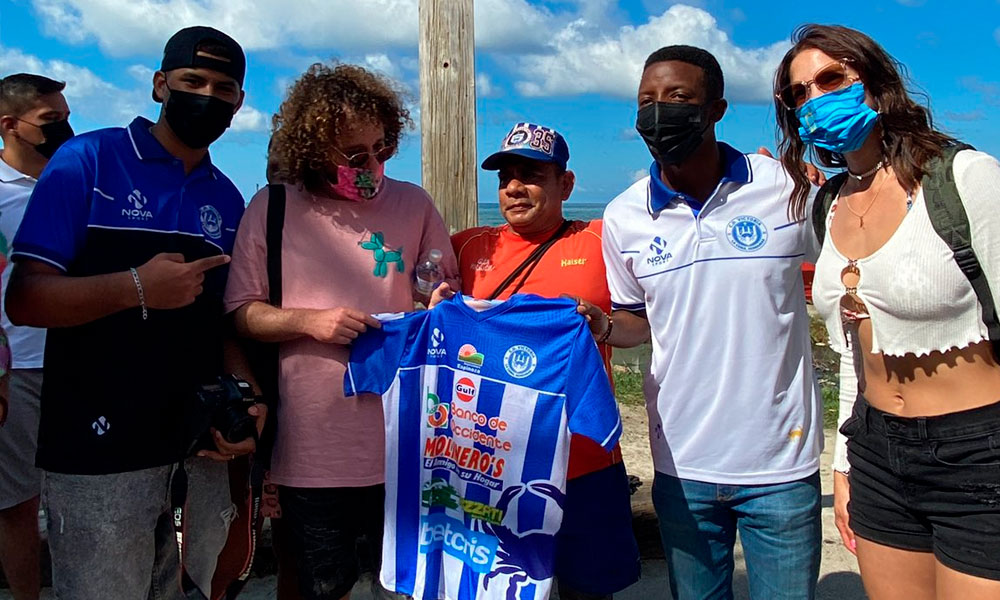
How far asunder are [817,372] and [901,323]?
291 inches

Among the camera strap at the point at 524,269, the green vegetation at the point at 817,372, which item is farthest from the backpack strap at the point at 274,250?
the green vegetation at the point at 817,372

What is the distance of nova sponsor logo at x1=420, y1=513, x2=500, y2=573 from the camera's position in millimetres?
3035

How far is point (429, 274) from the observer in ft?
10.3

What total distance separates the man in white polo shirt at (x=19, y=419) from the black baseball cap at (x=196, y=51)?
1851mm

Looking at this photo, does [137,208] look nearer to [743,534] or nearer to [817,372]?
[743,534]

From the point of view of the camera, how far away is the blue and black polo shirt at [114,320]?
262cm

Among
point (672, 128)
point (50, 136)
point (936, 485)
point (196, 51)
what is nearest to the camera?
point (936, 485)

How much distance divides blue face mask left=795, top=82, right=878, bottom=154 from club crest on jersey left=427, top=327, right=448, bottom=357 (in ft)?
5.17

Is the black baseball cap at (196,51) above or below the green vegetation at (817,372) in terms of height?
above

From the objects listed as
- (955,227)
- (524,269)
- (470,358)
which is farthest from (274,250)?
(955,227)

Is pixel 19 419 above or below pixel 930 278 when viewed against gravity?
below

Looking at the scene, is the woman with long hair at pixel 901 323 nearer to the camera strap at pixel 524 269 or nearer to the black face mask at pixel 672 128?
the black face mask at pixel 672 128

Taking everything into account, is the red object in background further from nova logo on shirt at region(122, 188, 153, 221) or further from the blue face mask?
nova logo on shirt at region(122, 188, 153, 221)

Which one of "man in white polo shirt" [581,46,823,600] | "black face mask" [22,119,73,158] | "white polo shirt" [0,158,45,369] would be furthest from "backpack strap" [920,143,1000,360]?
"black face mask" [22,119,73,158]
